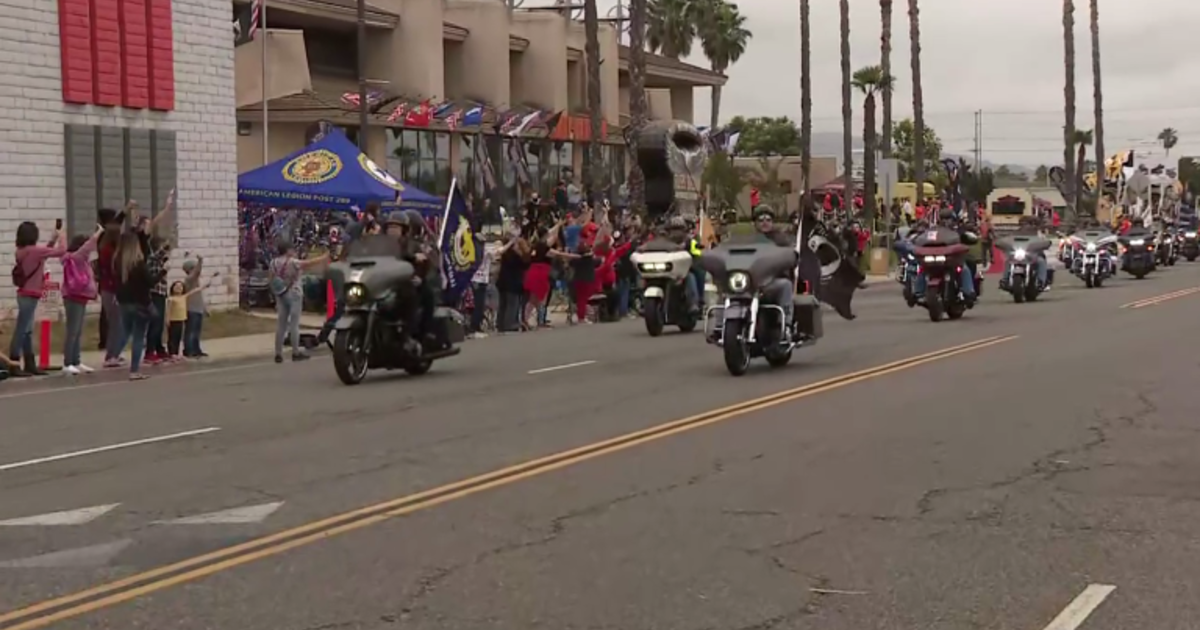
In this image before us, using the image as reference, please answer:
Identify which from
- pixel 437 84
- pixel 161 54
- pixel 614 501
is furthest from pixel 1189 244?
pixel 614 501

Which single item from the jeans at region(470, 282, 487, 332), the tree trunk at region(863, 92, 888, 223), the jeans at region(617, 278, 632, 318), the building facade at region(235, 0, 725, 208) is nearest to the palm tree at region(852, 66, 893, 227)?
the tree trunk at region(863, 92, 888, 223)

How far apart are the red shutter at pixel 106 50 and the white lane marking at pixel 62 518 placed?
1827cm

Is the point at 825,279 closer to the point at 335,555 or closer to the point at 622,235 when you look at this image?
the point at 622,235

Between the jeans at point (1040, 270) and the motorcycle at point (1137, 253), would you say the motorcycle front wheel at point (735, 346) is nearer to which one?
the jeans at point (1040, 270)

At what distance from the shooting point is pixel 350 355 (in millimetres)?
17031

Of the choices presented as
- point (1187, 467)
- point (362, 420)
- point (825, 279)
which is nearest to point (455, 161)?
point (825, 279)

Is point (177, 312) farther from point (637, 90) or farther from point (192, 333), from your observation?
point (637, 90)

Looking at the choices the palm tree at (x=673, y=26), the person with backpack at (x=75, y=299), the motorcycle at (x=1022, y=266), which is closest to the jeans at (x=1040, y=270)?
the motorcycle at (x=1022, y=266)

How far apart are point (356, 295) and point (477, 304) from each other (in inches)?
353

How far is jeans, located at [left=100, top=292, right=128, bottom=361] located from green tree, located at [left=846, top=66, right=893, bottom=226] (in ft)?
120

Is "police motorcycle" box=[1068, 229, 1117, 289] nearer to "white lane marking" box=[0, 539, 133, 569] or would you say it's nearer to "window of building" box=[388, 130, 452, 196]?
"window of building" box=[388, 130, 452, 196]

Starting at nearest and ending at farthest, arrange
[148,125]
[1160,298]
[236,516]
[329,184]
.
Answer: [236,516] < [148,125] < [329,184] < [1160,298]

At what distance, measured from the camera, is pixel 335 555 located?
8.46 m

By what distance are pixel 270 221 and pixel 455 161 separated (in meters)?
17.3
